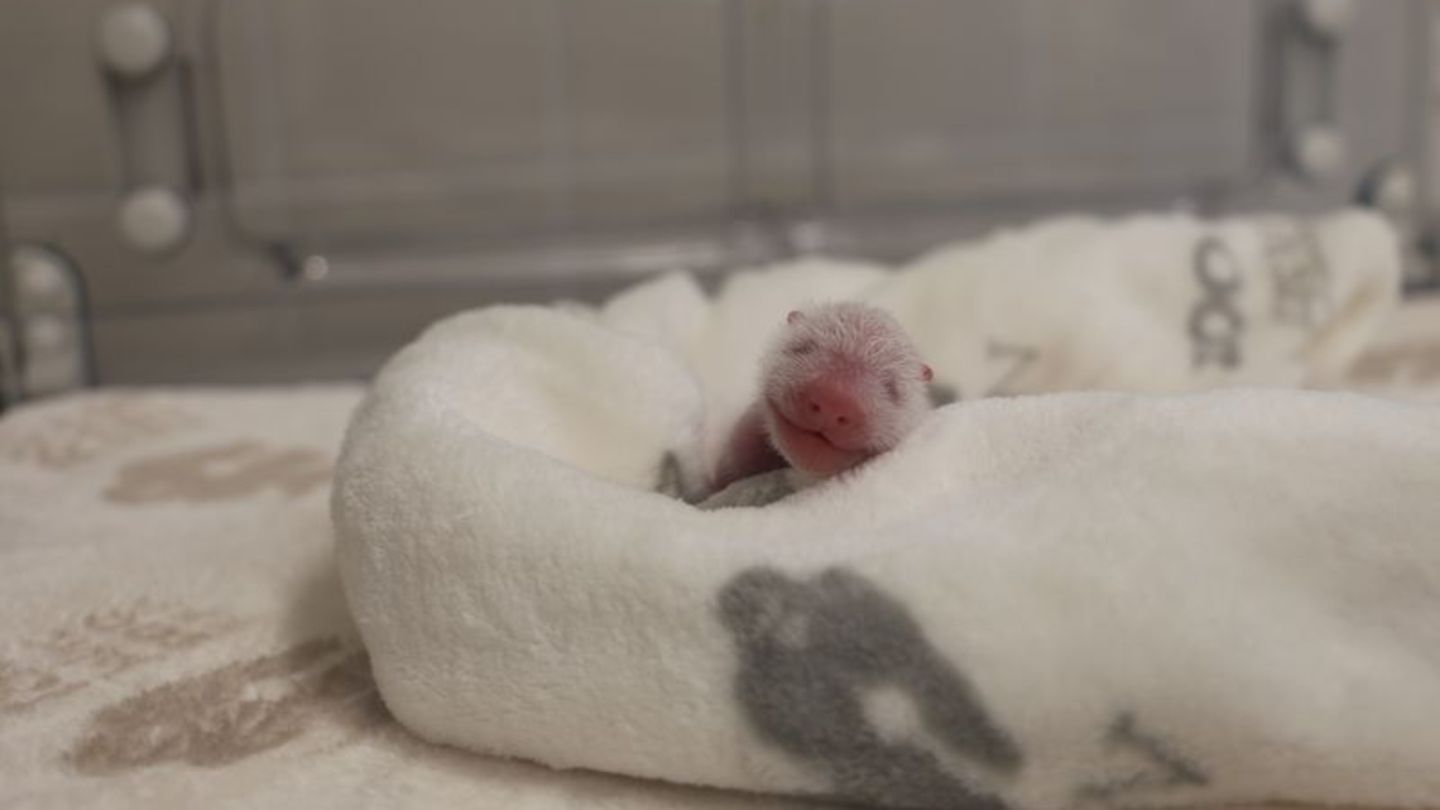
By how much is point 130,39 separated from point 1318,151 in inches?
53.1

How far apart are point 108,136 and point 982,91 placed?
37.6 inches

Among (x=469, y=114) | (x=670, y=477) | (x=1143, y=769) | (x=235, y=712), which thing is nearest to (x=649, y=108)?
(x=469, y=114)

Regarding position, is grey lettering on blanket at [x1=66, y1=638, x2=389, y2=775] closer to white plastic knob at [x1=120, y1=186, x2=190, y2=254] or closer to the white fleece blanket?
the white fleece blanket

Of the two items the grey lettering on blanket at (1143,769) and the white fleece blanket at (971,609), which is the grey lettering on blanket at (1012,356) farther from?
the grey lettering on blanket at (1143,769)

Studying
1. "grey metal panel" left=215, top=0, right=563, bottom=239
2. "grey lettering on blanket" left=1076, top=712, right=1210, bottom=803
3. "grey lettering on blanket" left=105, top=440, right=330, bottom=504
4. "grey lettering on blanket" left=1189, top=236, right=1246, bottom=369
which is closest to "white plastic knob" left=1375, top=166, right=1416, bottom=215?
"grey lettering on blanket" left=1189, top=236, right=1246, bottom=369

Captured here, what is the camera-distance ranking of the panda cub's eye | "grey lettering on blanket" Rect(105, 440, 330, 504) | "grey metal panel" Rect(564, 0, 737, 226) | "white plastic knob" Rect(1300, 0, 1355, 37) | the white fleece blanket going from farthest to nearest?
"white plastic knob" Rect(1300, 0, 1355, 37)
"grey metal panel" Rect(564, 0, 737, 226)
"grey lettering on blanket" Rect(105, 440, 330, 504)
the panda cub's eye
the white fleece blanket

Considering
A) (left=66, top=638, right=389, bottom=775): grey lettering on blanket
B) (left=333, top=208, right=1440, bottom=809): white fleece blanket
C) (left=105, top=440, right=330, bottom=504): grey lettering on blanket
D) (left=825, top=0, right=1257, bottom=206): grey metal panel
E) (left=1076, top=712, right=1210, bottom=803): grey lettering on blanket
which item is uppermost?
(left=825, top=0, right=1257, bottom=206): grey metal panel

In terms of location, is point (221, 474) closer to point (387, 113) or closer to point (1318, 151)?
point (387, 113)

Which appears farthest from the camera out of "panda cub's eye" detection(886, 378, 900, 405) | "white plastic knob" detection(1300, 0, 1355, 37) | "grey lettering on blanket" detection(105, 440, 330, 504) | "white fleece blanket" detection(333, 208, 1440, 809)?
"white plastic knob" detection(1300, 0, 1355, 37)

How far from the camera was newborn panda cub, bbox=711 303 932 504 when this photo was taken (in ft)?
1.94

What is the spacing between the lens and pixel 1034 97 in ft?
5.37

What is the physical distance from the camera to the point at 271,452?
1.16 meters

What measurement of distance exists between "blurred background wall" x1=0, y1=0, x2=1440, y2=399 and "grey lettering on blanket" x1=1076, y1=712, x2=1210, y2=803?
1.11 m

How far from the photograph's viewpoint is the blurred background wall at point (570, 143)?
4.61ft
